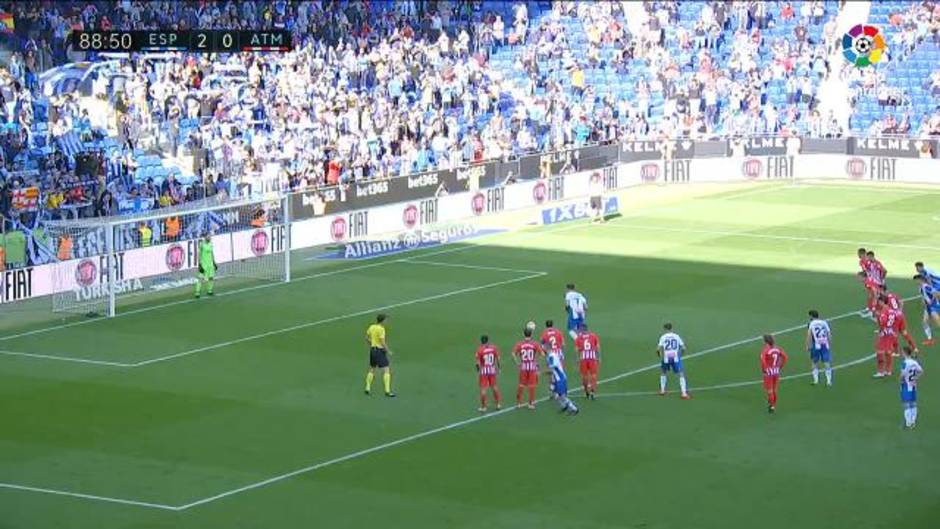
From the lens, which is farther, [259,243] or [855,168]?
[855,168]

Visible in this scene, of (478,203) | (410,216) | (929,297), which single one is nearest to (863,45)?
(478,203)

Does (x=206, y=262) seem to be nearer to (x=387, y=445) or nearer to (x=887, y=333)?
(x=387, y=445)

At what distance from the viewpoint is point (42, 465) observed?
29734 millimetres

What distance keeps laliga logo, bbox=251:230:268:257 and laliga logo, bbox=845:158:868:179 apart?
27647 mm

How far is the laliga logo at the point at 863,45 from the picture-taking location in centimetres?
7188

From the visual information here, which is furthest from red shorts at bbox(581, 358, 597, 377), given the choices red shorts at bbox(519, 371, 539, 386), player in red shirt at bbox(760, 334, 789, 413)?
player in red shirt at bbox(760, 334, 789, 413)

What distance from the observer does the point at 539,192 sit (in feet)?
209

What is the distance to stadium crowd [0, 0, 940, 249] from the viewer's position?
178 ft

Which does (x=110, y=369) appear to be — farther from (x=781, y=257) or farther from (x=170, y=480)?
(x=781, y=257)

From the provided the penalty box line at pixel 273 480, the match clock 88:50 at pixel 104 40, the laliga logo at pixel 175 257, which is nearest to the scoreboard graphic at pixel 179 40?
the match clock 88:50 at pixel 104 40

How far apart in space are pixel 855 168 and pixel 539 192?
13.4 metres

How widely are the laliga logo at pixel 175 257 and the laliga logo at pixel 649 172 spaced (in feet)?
84.1

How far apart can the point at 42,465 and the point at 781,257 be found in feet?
89.6

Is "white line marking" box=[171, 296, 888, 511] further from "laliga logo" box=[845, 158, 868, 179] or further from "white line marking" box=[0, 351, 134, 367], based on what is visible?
"laliga logo" box=[845, 158, 868, 179]
